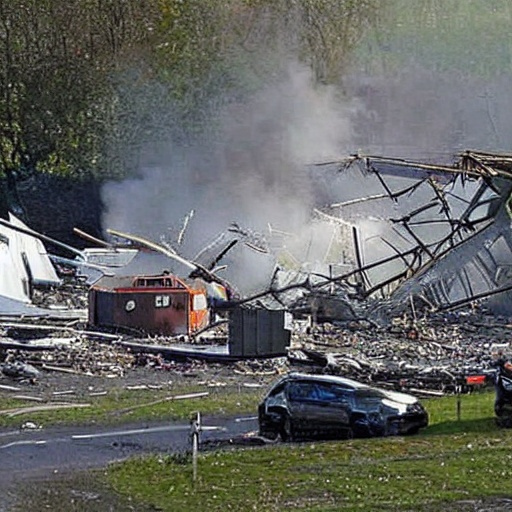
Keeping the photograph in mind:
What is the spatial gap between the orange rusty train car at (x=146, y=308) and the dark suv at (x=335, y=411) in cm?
1460

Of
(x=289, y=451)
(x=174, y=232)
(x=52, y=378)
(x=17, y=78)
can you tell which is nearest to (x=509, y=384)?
(x=289, y=451)

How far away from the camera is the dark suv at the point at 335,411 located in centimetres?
1959

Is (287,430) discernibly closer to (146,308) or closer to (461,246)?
(146,308)

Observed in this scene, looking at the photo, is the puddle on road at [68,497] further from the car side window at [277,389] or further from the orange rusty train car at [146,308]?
the orange rusty train car at [146,308]

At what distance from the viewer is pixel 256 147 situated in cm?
5759

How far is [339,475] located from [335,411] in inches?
157

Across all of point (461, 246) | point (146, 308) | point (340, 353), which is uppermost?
point (461, 246)

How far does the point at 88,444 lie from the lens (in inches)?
800

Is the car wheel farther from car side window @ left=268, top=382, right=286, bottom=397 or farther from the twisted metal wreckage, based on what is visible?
the twisted metal wreckage

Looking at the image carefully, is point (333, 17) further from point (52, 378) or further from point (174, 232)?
point (52, 378)

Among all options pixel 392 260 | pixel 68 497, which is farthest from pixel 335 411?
pixel 392 260

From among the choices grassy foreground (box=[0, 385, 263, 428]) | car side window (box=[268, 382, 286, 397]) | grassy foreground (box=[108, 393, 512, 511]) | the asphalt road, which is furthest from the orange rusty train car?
grassy foreground (box=[108, 393, 512, 511])

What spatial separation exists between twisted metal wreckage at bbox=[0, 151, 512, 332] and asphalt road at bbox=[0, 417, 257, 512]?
45.7 ft

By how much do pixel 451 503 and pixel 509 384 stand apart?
6.05m
